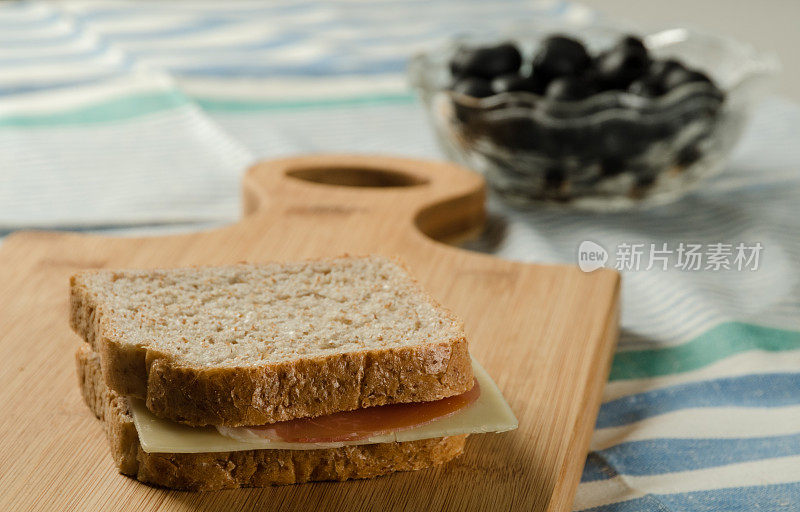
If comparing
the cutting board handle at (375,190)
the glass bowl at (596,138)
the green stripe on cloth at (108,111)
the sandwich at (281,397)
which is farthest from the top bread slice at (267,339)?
the green stripe on cloth at (108,111)

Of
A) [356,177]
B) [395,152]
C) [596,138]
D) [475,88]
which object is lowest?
[395,152]

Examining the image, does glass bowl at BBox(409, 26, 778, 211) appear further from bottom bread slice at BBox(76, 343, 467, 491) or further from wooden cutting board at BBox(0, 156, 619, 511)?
bottom bread slice at BBox(76, 343, 467, 491)

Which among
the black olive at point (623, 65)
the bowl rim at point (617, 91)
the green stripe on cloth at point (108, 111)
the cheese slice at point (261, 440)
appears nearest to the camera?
the cheese slice at point (261, 440)

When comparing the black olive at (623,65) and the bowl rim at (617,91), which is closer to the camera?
the bowl rim at (617,91)

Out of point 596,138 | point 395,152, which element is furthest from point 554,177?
point 395,152

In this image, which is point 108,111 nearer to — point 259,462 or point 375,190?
point 375,190

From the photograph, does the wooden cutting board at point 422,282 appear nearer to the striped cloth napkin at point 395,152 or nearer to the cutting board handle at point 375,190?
the cutting board handle at point 375,190
